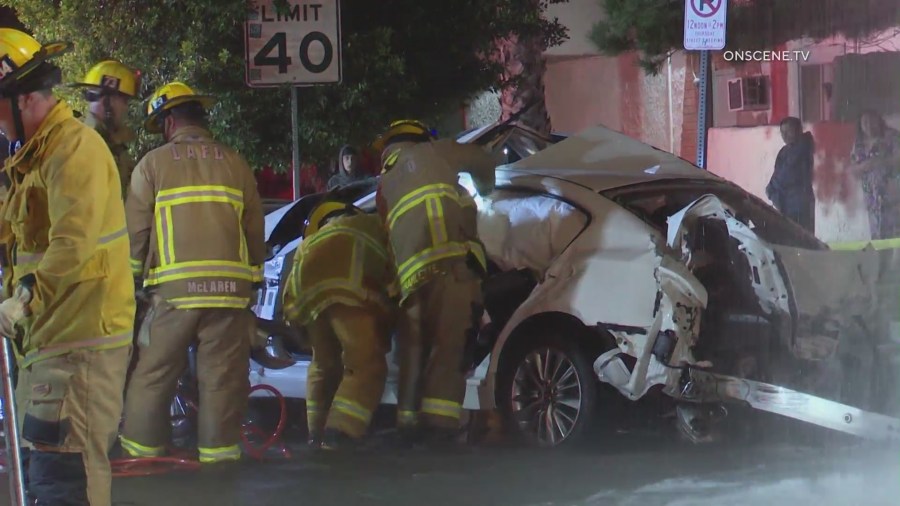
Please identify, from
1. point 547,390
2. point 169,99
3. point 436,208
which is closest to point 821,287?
point 547,390

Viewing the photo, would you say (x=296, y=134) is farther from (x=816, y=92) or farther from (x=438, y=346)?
(x=816, y=92)

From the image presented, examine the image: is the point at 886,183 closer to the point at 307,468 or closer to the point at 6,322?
the point at 307,468

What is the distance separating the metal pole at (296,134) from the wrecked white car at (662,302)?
112cm

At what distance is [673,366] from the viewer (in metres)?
5.51

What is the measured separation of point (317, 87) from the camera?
6.59 m

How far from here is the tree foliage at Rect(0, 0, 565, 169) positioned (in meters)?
6.35

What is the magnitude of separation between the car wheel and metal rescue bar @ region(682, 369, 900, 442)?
1.62 ft

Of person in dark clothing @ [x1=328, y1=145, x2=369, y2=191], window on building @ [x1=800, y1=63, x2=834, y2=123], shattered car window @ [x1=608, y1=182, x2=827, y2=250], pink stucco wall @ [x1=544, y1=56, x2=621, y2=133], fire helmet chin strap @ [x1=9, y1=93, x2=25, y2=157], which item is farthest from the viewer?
person in dark clothing @ [x1=328, y1=145, x2=369, y2=191]

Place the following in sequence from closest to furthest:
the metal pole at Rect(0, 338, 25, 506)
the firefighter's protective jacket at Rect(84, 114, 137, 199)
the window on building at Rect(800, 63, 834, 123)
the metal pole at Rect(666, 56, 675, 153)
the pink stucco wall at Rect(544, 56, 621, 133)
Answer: the metal pole at Rect(0, 338, 25, 506)
the window on building at Rect(800, 63, 834, 123)
the metal pole at Rect(666, 56, 675, 153)
the pink stucco wall at Rect(544, 56, 621, 133)
the firefighter's protective jacket at Rect(84, 114, 137, 199)

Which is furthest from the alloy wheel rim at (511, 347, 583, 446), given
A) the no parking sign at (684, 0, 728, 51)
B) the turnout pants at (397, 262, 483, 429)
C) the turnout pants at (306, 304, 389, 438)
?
the no parking sign at (684, 0, 728, 51)

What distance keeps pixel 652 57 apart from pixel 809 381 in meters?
1.60

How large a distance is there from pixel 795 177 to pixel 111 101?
3.25 meters

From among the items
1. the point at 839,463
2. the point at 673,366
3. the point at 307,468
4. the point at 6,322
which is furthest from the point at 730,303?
the point at 6,322

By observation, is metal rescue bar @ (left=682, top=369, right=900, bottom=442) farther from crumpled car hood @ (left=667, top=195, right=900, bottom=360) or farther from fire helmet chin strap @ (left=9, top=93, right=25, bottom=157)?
fire helmet chin strap @ (left=9, top=93, right=25, bottom=157)
